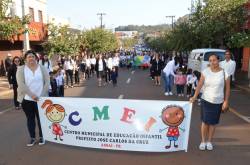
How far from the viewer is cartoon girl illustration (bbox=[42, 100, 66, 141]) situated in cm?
743

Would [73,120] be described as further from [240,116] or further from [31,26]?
[31,26]

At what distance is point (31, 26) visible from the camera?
3086 cm

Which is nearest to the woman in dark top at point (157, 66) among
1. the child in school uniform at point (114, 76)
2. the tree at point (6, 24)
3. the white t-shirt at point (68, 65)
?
the child in school uniform at point (114, 76)

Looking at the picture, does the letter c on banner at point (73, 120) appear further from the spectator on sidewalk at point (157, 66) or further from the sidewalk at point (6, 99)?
the spectator on sidewalk at point (157, 66)

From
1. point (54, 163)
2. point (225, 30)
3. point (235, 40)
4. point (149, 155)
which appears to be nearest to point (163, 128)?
point (149, 155)

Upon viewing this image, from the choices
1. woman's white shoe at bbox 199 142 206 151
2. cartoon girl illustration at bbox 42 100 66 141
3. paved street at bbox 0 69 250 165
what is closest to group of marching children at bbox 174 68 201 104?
paved street at bbox 0 69 250 165

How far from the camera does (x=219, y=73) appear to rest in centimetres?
707

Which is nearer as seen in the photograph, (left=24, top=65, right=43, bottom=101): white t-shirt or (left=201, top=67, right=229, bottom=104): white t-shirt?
(left=201, top=67, right=229, bottom=104): white t-shirt

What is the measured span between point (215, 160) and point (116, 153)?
1.72 meters

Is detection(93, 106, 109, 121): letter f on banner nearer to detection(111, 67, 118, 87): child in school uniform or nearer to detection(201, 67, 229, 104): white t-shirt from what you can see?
detection(201, 67, 229, 104): white t-shirt

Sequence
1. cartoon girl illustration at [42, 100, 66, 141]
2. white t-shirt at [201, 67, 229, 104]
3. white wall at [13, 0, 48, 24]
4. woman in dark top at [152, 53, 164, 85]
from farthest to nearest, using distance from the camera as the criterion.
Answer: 1. white wall at [13, 0, 48, 24]
2. woman in dark top at [152, 53, 164, 85]
3. cartoon girl illustration at [42, 100, 66, 141]
4. white t-shirt at [201, 67, 229, 104]

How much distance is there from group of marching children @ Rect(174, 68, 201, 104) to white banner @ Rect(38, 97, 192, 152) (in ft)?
23.7

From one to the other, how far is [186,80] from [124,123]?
27.3 feet

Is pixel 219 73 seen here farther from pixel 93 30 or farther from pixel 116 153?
pixel 93 30
